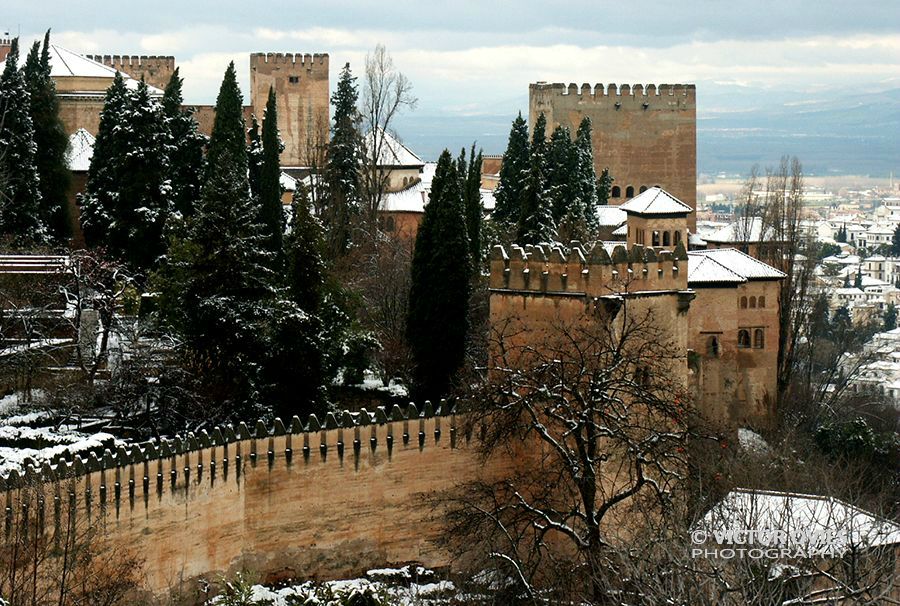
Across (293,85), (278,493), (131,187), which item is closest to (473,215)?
(131,187)

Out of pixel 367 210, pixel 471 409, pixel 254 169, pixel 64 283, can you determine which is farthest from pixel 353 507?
pixel 367 210

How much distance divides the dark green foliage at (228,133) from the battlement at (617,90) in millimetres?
28978

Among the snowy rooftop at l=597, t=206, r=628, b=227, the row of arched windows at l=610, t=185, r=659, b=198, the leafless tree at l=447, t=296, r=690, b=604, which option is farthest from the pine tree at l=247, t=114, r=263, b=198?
the row of arched windows at l=610, t=185, r=659, b=198

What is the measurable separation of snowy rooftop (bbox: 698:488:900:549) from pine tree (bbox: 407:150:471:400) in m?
8.09

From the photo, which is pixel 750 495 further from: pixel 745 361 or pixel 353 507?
pixel 745 361

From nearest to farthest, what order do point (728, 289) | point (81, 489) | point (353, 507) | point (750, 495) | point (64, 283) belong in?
point (81, 489) < point (750, 495) < point (353, 507) < point (64, 283) < point (728, 289)

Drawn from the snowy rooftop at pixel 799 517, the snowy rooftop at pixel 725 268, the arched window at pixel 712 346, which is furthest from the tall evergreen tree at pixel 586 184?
the snowy rooftop at pixel 799 517

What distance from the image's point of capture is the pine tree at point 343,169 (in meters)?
47.9

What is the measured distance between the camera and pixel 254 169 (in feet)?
148

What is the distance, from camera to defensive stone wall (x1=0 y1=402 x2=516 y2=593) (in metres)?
26.9

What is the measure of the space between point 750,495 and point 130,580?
8.94 meters

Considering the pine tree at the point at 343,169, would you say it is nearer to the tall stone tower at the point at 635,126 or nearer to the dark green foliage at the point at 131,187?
the dark green foliage at the point at 131,187

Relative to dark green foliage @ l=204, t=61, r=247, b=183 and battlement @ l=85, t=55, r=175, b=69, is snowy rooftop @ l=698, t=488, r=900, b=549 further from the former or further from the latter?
battlement @ l=85, t=55, r=175, b=69

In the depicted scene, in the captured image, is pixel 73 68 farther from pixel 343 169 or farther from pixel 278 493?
pixel 278 493
